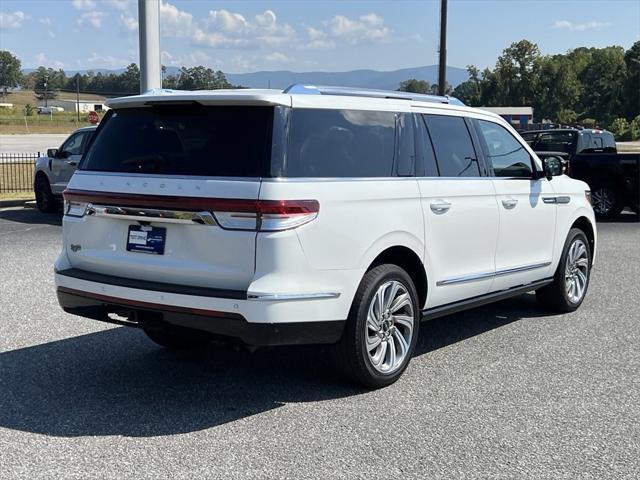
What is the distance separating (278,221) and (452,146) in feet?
6.96

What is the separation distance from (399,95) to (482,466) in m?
2.90

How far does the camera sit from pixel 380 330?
5.02 m

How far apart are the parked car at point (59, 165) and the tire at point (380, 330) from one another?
10928 mm

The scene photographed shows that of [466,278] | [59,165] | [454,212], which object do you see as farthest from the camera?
[59,165]

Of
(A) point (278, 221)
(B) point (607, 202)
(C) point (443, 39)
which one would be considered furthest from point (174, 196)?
(C) point (443, 39)

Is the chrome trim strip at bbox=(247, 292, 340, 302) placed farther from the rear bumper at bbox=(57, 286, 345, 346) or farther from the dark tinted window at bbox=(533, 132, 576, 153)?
the dark tinted window at bbox=(533, 132, 576, 153)

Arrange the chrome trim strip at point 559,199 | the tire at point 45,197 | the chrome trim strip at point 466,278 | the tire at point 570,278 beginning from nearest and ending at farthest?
the chrome trim strip at point 466,278
the chrome trim strip at point 559,199
the tire at point 570,278
the tire at point 45,197

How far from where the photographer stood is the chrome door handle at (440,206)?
5.40 m

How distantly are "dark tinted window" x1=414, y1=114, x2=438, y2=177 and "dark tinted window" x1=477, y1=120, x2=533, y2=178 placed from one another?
818 mm

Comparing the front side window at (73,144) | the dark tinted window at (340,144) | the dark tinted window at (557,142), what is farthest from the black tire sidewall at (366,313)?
the dark tinted window at (557,142)

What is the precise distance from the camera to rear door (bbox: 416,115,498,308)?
5.45 m

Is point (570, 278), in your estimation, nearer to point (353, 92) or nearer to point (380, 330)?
point (380, 330)

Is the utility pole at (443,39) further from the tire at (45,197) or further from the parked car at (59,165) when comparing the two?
the tire at (45,197)

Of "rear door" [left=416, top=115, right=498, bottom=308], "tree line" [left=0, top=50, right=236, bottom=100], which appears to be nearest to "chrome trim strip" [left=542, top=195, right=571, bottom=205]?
"rear door" [left=416, top=115, right=498, bottom=308]
